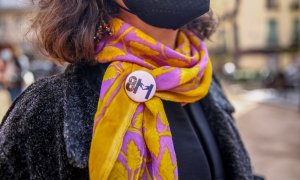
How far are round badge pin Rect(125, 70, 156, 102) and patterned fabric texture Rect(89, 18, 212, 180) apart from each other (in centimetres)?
2

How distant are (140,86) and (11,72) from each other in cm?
501

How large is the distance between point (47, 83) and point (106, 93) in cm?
18

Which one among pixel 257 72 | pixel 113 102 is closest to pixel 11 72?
pixel 113 102

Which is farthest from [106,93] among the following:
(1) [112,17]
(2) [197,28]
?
(2) [197,28]

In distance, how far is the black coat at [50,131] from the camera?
104 cm

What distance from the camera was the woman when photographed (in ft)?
3.42

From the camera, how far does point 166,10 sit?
46.0 inches

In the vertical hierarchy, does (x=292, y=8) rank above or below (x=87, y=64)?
below

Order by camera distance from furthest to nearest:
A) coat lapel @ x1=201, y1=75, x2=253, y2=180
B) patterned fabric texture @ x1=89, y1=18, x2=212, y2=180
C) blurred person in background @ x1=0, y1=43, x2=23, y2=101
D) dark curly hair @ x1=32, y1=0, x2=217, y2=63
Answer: blurred person in background @ x1=0, y1=43, x2=23, y2=101 < coat lapel @ x1=201, y1=75, x2=253, y2=180 < dark curly hair @ x1=32, y1=0, x2=217, y2=63 < patterned fabric texture @ x1=89, y1=18, x2=212, y2=180

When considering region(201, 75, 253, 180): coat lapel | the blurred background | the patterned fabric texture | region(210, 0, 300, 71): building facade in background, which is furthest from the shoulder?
region(210, 0, 300, 71): building facade in background

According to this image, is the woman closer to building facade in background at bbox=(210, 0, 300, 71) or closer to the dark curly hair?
the dark curly hair

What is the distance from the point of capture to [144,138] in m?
1.08

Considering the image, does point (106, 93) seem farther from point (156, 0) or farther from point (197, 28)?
point (197, 28)

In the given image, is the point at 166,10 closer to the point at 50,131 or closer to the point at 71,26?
the point at 71,26
